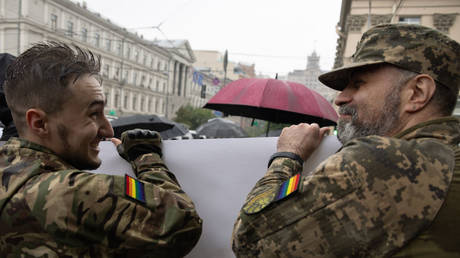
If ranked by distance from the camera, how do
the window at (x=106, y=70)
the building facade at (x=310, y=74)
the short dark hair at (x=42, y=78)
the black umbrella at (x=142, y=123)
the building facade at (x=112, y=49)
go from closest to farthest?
the short dark hair at (x=42, y=78), the black umbrella at (x=142, y=123), the building facade at (x=112, y=49), the window at (x=106, y=70), the building facade at (x=310, y=74)

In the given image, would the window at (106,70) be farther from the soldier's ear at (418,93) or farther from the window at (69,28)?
the soldier's ear at (418,93)

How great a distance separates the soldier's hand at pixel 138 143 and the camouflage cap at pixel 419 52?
0.87 metres

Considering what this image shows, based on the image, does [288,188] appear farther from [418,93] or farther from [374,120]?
[418,93]

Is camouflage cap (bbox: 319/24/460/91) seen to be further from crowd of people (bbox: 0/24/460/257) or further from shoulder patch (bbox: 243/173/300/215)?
shoulder patch (bbox: 243/173/300/215)

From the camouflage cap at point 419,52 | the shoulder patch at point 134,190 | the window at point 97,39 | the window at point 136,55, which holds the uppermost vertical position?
the window at point 97,39

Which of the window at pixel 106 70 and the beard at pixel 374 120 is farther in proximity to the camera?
the window at pixel 106 70

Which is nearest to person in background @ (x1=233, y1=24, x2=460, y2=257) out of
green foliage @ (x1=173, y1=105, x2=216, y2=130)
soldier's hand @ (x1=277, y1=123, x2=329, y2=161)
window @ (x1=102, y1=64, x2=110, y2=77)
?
soldier's hand @ (x1=277, y1=123, x2=329, y2=161)

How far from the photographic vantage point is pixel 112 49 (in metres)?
43.7

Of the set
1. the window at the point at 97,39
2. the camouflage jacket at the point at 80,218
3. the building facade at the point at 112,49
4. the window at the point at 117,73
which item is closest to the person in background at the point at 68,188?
the camouflage jacket at the point at 80,218

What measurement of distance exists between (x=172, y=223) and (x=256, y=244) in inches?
10.3

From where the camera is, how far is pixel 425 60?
1174 mm

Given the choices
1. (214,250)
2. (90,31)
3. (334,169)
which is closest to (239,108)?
(214,250)

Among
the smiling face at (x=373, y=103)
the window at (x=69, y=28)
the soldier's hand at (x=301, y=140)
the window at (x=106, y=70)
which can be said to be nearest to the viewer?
the smiling face at (x=373, y=103)

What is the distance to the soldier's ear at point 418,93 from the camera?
1.19 metres
